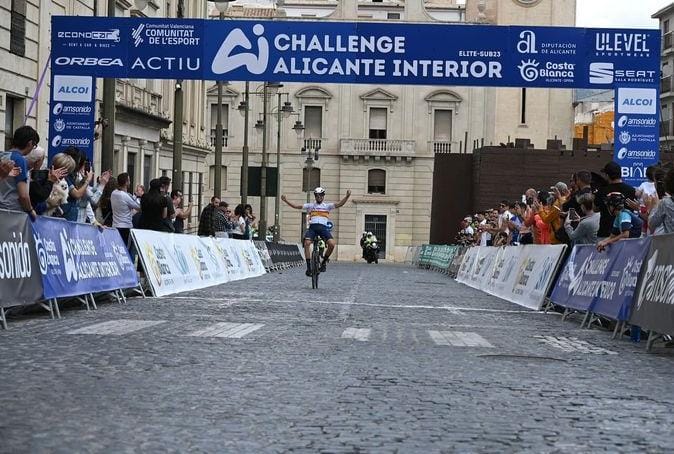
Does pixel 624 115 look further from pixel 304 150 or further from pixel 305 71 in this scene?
pixel 304 150

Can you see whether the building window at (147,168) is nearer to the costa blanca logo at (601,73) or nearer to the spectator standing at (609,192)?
the costa blanca logo at (601,73)

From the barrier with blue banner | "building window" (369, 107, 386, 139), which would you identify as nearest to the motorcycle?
"building window" (369, 107, 386, 139)

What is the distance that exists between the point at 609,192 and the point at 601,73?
11299 millimetres

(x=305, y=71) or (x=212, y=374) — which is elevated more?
(x=305, y=71)

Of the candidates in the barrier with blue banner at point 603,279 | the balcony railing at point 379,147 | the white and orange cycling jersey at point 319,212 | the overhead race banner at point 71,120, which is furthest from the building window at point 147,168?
the balcony railing at point 379,147

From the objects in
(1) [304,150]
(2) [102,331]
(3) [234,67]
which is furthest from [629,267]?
(1) [304,150]

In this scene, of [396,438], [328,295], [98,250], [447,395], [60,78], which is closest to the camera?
[396,438]

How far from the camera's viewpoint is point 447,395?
307 inches

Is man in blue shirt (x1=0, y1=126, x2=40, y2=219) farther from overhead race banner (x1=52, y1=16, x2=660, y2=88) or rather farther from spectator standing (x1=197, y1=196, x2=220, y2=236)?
spectator standing (x1=197, y1=196, x2=220, y2=236)

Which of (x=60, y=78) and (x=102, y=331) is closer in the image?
(x=102, y=331)

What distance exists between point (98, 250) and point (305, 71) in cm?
1258

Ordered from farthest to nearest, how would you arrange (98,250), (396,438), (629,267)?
1. (98,250)
2. (629,267)
3. (396,438)

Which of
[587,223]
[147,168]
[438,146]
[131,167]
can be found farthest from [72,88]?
[438,146]

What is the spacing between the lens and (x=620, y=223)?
14695 millimetres
